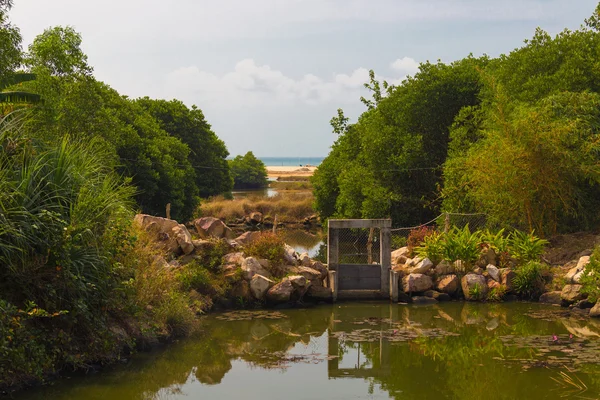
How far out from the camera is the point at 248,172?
89.2 metres

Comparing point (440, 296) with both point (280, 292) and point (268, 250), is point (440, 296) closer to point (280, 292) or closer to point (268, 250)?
point (280, 292)

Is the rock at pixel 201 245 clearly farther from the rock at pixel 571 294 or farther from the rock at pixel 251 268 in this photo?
the rock at pixel 571 294

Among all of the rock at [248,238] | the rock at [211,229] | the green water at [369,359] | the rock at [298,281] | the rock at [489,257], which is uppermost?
the rock at [211,229]

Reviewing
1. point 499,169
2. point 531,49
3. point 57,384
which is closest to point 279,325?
point 57,384

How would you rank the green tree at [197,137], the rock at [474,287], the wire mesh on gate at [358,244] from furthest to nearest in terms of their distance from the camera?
the green tree at [197,137], the wire mesh on gate at [358,244], the rock at [474,287]

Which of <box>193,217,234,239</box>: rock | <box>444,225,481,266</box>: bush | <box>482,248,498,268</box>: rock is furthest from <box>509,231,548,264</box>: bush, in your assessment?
<box>193,217,234,239</box>: rock

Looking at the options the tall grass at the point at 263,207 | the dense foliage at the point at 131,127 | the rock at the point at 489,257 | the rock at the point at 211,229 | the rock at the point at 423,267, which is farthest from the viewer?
the tall grass at the point at 263,207

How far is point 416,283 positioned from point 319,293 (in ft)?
9.36

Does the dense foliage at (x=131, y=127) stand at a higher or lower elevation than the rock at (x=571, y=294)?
higher

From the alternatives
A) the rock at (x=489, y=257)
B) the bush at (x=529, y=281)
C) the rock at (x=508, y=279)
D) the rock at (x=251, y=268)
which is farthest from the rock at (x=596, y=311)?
the rock at (x=251, y=268)

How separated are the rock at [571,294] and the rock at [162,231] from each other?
10.5 m

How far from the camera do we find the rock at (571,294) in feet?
61.1

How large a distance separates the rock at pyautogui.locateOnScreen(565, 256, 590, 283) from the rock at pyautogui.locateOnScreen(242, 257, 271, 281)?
8.25 m

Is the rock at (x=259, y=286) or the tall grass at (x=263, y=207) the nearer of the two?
the rock at (x=259, y=286)
